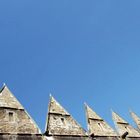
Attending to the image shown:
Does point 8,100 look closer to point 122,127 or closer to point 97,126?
point 97,126

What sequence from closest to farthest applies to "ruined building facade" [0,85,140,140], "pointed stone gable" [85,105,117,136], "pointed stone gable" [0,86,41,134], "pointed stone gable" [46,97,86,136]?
"pointed stone gable" [0,86,41,134], "ruined building facade" [0,85,140,140], "pointed stone gable" [46,97,86,136], "pointed stone gable" [85,105,117,136]

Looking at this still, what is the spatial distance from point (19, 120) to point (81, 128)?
210 inches

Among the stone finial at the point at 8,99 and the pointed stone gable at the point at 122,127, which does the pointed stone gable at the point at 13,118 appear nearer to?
the stone finial at the point at 8,99

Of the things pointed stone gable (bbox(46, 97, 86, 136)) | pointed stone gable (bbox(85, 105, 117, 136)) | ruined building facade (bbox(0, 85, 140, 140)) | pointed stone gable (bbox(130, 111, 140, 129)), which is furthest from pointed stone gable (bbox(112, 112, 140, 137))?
pointed stone gable (bbox(46, 97, 86, 136))

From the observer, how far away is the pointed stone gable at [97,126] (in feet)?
69.9

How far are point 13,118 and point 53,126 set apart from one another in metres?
3.10

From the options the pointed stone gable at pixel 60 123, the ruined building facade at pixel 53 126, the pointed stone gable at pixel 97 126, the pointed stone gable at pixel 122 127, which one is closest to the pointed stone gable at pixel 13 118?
the ruined building facade at pixel 53 126

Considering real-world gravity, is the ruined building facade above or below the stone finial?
below

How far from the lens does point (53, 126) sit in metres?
18.8

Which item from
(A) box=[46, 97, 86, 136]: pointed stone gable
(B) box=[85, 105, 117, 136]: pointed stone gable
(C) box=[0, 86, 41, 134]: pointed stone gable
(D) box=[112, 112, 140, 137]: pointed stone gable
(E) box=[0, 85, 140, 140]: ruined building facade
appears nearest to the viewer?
(C) box=[0, 86, 41, 134]: pointed stone gable

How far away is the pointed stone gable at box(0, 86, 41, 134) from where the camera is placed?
54.8ft

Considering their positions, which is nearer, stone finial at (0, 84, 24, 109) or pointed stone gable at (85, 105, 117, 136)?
stone finial at (0, 84, 24, 109)

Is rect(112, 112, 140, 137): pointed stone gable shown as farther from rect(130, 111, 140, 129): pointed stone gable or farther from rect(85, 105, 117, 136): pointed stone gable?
rect(130, 111, 140, 129): pointed stone gable

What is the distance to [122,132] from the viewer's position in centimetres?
2328
